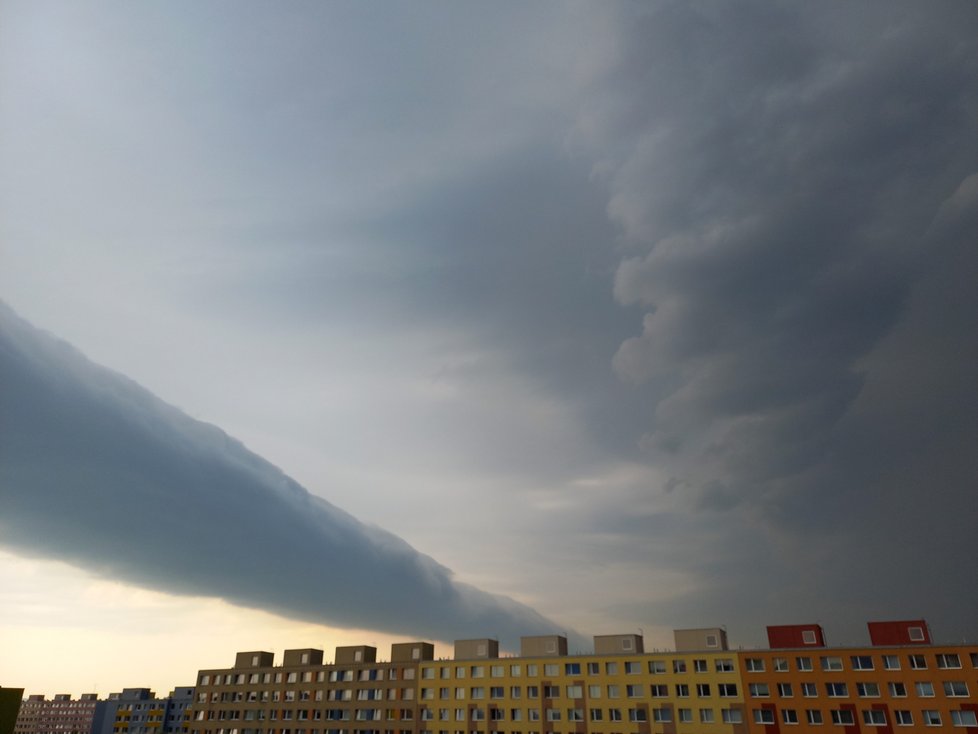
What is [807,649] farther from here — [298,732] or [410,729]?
[298,732]

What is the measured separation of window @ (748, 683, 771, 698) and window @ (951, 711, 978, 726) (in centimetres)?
2378

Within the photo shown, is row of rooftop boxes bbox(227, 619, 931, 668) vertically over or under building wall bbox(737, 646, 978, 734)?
over

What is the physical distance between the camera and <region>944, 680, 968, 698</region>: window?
89.5 metres

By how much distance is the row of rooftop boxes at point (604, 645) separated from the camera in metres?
98.6

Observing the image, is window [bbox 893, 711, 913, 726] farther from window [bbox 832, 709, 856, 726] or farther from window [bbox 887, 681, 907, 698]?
window [bbox 832, 709, 856, 726]

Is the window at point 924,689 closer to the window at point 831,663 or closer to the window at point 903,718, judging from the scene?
the window at point 903,718

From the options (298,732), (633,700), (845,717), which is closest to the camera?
(845,717)

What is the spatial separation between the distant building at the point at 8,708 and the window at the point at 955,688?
11607cm

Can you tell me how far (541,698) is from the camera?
116125 millimetres

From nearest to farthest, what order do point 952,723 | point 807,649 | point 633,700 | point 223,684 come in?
1. point 952,723
2. point 807,649
3. point 633,700
4. point 223,684

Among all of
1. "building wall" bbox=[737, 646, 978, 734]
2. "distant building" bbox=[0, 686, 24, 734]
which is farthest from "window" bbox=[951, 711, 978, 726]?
"distant building" bbox=[0, 686, 24, 734]

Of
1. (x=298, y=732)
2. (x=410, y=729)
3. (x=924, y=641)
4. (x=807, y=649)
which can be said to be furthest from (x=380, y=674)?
(x=924, y=641)

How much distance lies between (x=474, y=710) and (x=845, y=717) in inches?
2465

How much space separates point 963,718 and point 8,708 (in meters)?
118
